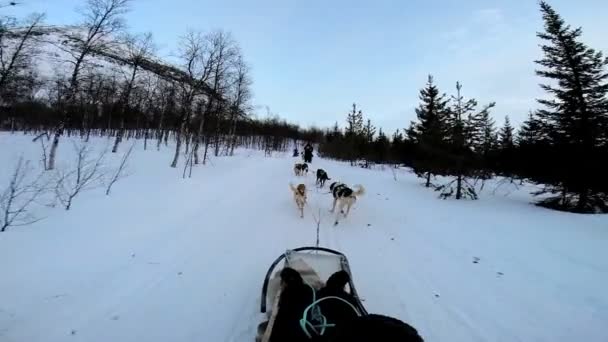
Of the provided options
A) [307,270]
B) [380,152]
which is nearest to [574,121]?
[307,270]

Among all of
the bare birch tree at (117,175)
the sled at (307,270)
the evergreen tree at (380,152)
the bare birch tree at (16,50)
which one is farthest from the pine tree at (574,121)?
the evergreen tree at (380,152)

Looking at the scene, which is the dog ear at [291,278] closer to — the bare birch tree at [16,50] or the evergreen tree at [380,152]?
the bare birch tree at [16,50]

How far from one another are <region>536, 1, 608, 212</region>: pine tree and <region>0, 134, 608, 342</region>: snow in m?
3.24

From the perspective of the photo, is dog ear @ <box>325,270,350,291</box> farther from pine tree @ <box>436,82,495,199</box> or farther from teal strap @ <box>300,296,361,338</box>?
pine tree @ <box>436,82,495,199</box>

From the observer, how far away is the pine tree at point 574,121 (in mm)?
10383

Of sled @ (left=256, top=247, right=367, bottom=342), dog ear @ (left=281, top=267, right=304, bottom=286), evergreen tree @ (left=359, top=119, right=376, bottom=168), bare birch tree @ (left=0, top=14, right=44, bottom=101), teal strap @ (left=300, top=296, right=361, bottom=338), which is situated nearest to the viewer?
teal strap @ (left=300, top=296, right=361, bottom=338)

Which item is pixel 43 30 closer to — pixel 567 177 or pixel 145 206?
pixel 145 206

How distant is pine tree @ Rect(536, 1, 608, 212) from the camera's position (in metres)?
10.4

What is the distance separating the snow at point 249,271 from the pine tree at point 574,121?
10.6 feet

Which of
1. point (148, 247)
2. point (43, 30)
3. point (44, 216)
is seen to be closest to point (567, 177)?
point (148, 247)

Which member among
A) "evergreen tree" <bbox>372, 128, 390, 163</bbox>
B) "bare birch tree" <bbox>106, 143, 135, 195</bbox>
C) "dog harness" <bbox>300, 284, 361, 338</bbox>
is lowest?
"bare birch tree" <bbox>106, 143, 135, 195</bbox>

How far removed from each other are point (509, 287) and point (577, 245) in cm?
307

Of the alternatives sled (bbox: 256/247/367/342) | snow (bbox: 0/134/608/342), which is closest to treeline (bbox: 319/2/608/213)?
snow (bbox: 0/134/608/342)

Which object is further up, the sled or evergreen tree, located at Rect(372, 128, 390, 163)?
evergreen tree, located at Rect(372, 128, 390, 163)
